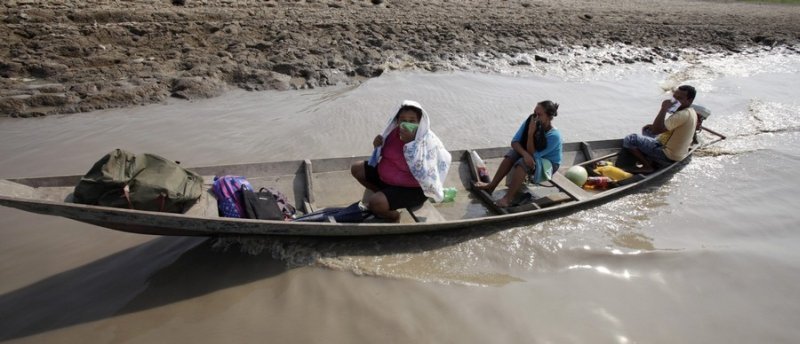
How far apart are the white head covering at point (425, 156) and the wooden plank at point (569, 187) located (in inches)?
70.0

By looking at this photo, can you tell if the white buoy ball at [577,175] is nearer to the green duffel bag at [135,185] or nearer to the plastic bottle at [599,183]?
the plastic bottle at [599,183]

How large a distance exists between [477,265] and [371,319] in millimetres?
1247

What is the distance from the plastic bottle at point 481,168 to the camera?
5461 mm

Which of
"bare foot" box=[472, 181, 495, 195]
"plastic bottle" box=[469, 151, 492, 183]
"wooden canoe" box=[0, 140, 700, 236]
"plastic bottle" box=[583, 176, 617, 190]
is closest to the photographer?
"wooden canoe" box=[0, 140, 700, 236]

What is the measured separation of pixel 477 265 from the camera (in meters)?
4.34

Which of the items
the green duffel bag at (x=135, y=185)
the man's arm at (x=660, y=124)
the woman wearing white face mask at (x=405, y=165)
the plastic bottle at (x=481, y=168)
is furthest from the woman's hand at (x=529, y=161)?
the green duffel bag at (x=135, y=185)

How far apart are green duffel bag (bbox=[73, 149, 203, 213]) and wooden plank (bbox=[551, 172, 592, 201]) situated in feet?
12.5

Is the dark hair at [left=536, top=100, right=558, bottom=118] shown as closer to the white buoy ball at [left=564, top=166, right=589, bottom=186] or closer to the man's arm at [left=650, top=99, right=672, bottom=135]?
the white buoy ball at [left=564, top=166, right=589, bottom=186]

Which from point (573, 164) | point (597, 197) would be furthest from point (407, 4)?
point (597, 197)

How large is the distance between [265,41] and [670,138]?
26.9ft

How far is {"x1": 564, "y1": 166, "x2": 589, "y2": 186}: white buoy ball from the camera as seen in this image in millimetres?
5516

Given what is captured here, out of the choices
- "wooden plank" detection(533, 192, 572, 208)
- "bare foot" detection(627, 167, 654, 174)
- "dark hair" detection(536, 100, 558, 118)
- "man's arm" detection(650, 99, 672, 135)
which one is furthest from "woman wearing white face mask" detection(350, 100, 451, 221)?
"man's arm" detection(650, 99, 672, 135)

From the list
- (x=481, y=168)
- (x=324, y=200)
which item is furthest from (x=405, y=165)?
(x=481, y=168)

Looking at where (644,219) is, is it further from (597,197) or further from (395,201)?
(395,201)
